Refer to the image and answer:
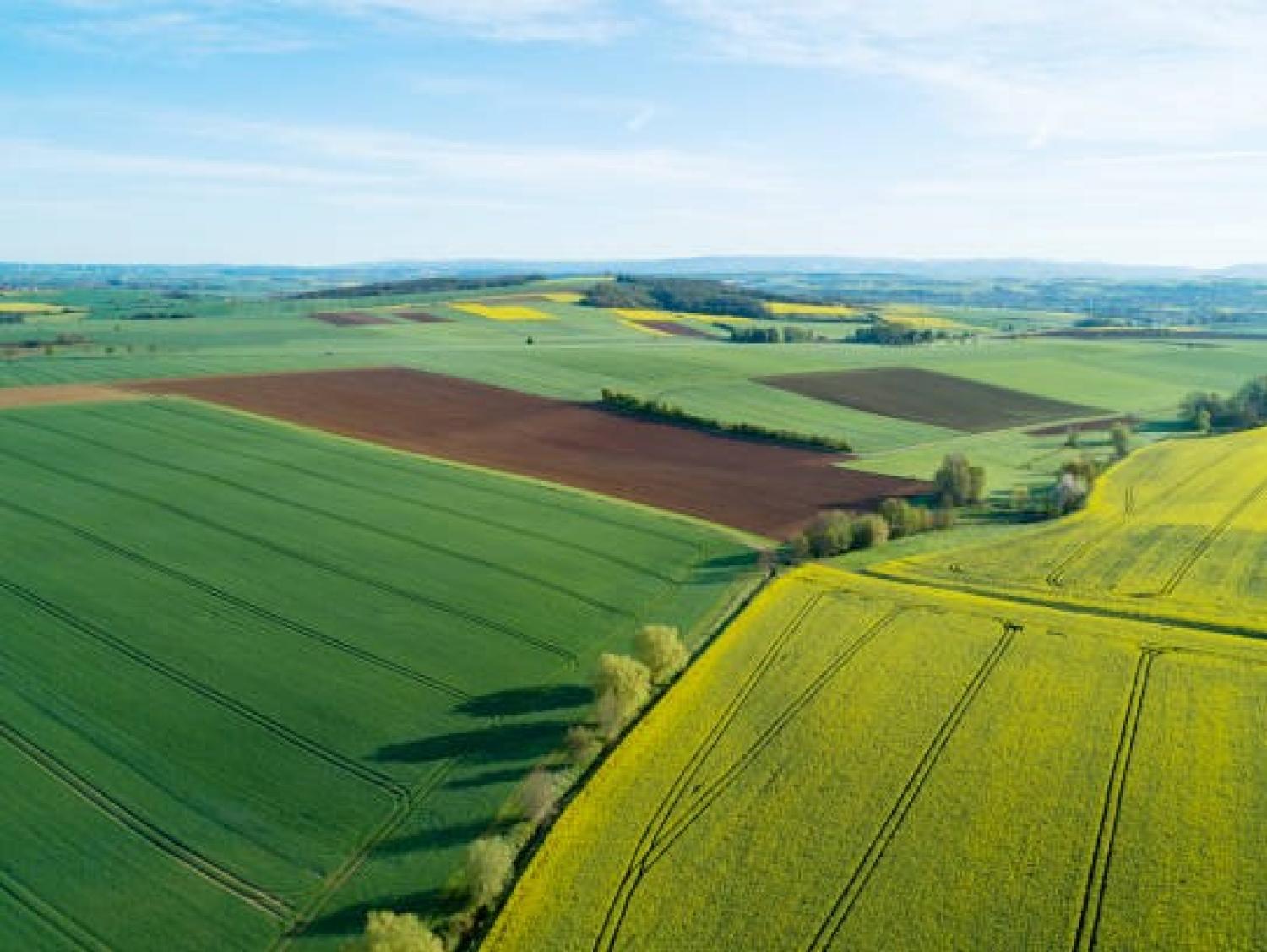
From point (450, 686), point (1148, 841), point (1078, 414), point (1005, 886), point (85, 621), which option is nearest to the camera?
point (1005, 886)

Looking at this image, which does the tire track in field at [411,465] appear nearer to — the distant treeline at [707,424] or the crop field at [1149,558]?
the crop field at [1149,558]

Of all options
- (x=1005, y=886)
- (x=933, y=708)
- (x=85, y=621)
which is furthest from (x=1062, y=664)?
(x=85, y=621)

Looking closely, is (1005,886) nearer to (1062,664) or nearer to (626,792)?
(626,792)

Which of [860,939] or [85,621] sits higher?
[85,621]

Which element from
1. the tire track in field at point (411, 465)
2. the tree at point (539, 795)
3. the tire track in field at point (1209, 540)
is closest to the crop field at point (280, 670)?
the tire track in field at point (411, 465)

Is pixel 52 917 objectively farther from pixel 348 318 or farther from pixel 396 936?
pixel 348 318

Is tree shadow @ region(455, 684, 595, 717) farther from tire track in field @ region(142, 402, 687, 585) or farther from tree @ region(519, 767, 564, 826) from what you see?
tire track in field @ region(142, 402, 687, 585)
